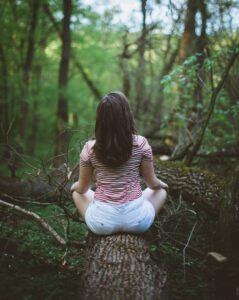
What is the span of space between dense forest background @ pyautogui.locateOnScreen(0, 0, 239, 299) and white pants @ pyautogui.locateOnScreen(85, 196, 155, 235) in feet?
1.65

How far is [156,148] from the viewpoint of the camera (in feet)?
24.2

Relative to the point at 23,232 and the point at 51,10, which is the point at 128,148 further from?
the point at 51,10

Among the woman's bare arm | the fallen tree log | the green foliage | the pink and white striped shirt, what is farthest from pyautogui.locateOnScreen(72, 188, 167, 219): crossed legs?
the fallen tree log

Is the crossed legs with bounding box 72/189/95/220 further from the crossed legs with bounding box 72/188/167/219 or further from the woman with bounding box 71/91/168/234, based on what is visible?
the woman with bounding box 71/91/168/234

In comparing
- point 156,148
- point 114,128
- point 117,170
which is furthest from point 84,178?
point 156,148

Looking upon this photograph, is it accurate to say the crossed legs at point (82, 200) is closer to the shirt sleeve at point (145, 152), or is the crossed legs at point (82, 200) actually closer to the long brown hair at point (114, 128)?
the long brown hair at point (114, 128)

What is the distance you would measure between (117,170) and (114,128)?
42 cm

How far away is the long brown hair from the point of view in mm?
3383

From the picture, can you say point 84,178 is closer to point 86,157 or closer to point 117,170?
point 86,157

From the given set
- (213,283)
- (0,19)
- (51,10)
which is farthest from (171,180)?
(51,10)

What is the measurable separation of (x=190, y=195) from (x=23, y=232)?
216cm

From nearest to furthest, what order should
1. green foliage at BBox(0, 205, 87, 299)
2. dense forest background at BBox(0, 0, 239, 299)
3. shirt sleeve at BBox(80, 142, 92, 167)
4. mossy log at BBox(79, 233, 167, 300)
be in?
1. mossy log at BBox(79, 233, 167, 300)
2. shirt sleeve at BBox(80, 142, 92, 167)
3. green foliage at BBox(0, 205, 87, 299)
4. dense forest background at BBox(0, 0, 239, 299)

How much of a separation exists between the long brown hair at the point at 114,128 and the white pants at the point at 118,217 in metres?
0.42

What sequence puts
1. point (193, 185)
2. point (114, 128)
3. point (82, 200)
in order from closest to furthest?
1. point (114, 128)
2. point (82, 200)
3. point (193, 185)
